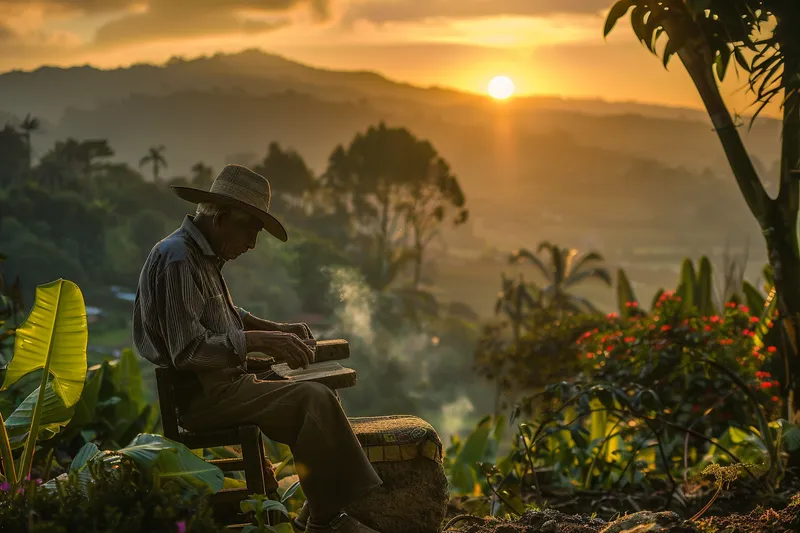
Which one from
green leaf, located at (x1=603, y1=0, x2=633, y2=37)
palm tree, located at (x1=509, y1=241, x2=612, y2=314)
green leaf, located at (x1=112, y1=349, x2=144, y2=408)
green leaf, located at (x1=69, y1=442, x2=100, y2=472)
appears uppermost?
green leaf, located at (x1=603, y1=0, x2=633, y2=37)

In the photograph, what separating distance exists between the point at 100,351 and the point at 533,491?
3181 centimetres

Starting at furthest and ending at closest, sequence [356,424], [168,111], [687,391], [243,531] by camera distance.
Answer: [168,111], [687,391], [356,424], [243,531]

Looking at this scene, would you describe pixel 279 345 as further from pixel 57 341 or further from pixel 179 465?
pixel 57 341

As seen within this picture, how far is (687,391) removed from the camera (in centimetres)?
820

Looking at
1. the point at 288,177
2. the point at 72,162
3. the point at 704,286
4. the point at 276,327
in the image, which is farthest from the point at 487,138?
the point at 276,327

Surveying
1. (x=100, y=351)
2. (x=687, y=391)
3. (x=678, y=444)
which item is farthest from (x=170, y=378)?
(x=100, y=351)

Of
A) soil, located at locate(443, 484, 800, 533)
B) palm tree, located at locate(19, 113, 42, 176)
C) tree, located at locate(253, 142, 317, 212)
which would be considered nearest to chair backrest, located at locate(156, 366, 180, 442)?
soil, located at locate(443, 484, 800, 533)

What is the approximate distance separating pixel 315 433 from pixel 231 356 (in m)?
0.44

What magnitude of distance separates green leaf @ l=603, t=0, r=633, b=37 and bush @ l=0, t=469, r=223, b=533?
155 inches

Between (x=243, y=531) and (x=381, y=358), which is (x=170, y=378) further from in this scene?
(x=381, y=358)

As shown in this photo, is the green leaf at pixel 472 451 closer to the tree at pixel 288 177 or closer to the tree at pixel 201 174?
the tree at pixel 201 174

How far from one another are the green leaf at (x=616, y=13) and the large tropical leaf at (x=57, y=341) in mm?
3560

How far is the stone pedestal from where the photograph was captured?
4.11m

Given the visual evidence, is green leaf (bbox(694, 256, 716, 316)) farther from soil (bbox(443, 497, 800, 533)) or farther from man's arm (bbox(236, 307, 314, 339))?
man's arm (bbox(236, 307, 314, 339))
